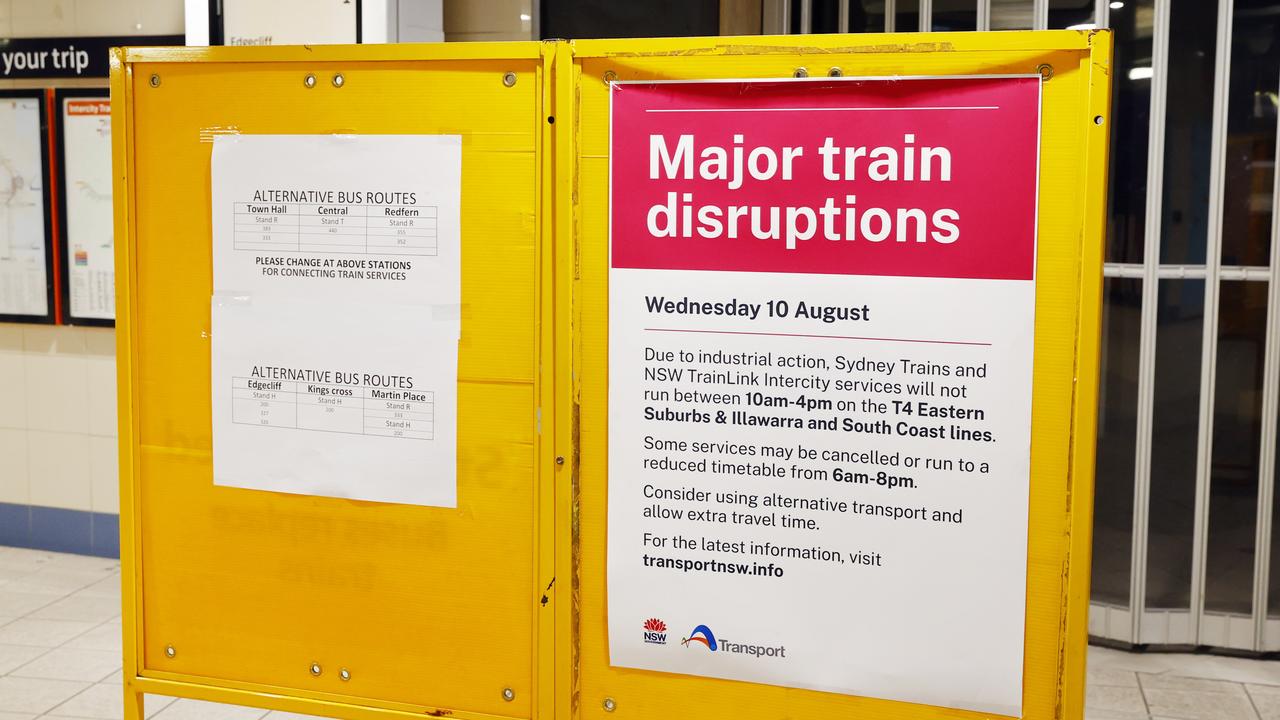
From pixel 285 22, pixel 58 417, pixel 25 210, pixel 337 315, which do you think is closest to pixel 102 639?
pixel 58 417

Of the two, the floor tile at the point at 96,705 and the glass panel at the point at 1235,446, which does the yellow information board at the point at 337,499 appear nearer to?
the floor tile at the point at 96,705

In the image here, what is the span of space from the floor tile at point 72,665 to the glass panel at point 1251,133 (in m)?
4.50

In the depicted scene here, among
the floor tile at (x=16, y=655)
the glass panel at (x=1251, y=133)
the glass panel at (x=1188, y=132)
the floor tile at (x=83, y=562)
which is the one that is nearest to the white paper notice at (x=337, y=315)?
the floor tile at (x=16, y=655)

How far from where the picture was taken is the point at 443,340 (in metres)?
2.18

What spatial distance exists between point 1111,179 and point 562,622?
10.7ft

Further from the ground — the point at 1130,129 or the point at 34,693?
the point at 1130,129

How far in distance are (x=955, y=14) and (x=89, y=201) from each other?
3975 millimetres

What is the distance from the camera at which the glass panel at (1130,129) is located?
432 cm

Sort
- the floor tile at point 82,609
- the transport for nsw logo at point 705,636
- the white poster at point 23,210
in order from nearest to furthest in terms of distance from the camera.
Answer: the transport for nsw logo at point 705,636
the floor tile at point 82,609
the white poster at point 23,210

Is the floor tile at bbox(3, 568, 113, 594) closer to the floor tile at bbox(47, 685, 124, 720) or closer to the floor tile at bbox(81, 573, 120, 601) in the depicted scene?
the floor tile at bbox(81, 573, 120, 601)

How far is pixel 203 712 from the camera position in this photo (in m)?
3.91

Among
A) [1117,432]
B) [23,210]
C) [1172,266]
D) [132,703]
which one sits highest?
[23,210]

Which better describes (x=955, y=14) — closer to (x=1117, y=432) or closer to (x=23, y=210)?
(x=1117, y=432)

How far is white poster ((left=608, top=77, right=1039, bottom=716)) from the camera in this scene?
1903 millimetres
